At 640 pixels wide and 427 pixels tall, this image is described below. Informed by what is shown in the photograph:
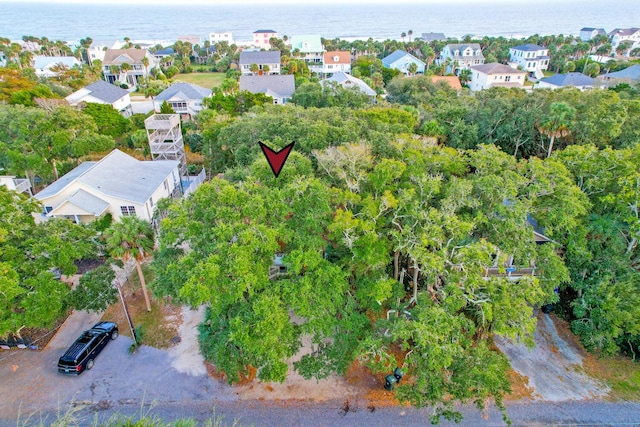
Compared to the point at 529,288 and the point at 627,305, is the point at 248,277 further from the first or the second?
the point at 627,305

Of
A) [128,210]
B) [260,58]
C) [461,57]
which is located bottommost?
[128,210]

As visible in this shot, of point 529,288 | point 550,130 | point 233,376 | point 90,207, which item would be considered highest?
point 550,130

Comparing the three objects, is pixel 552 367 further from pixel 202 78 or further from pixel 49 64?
pixel 49 64

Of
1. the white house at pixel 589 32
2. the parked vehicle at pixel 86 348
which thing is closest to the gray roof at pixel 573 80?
the parked vehicle at pixel 86 348

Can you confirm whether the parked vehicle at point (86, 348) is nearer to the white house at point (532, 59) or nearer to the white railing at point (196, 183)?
the white railing at point (196, 183)

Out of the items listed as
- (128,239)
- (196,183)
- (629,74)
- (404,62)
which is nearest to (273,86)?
(196,183)

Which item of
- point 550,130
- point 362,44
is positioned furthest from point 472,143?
point 362,44
